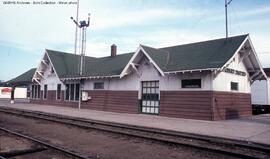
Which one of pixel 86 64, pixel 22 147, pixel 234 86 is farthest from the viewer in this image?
pixel 86 64

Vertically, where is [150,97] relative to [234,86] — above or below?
below

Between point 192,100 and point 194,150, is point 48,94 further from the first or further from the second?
point 194,150

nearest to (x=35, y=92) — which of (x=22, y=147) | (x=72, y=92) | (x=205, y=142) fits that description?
(x=72, y=92)

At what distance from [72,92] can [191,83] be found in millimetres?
14272

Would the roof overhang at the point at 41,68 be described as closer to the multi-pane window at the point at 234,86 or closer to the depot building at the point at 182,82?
the depot building at the point at 182,82

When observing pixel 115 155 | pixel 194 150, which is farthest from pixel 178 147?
pixel 115 155

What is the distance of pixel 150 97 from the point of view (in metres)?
19.2

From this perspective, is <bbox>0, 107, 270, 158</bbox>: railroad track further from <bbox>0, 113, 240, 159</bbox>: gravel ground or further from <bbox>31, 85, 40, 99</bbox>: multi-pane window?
<bbox>31, 85, 40, 99</bbox>: multi-pane window

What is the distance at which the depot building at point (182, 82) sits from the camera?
16047 millimetres

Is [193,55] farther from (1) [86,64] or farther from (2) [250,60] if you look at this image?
(1) [86,64]

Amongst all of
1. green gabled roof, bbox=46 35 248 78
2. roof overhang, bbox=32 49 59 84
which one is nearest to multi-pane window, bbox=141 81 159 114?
green gabled roof, bbox=46 35 248 78

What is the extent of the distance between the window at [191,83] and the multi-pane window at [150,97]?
2551mm

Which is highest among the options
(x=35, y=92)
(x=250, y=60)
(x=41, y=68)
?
(x=41, y=68)

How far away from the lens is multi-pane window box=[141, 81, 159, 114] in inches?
746
